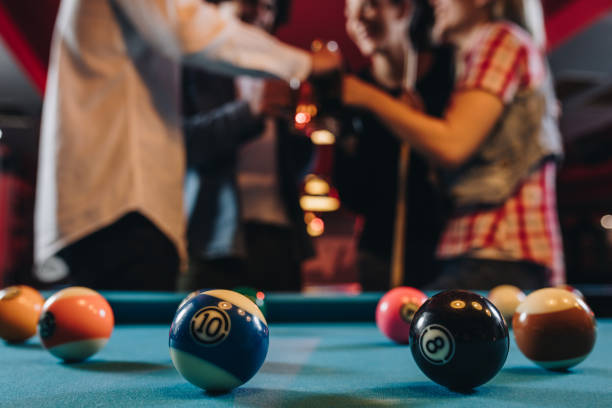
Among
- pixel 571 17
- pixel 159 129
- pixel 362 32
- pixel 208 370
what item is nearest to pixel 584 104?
pixel 571 17

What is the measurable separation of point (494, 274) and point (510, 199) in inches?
13.0

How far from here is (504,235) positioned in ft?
7.22

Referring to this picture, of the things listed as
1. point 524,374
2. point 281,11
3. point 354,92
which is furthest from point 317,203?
point 524,374

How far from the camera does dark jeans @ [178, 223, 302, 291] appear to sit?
2.82 meters

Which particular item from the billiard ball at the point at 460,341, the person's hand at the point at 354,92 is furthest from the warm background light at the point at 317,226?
the billiard ball at the point at 460,341

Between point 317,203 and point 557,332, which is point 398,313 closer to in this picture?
point 557,332

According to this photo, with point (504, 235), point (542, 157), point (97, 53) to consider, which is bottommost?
point (504, 235)

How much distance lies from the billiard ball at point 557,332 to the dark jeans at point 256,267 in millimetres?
1889

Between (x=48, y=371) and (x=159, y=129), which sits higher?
(x=159, y=129)

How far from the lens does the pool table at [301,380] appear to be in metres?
0.78

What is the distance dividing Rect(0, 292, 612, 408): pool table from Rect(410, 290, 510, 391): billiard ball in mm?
30

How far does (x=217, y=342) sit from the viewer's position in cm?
85

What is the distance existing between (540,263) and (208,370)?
182 cm

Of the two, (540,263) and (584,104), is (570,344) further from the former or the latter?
(584,104)
